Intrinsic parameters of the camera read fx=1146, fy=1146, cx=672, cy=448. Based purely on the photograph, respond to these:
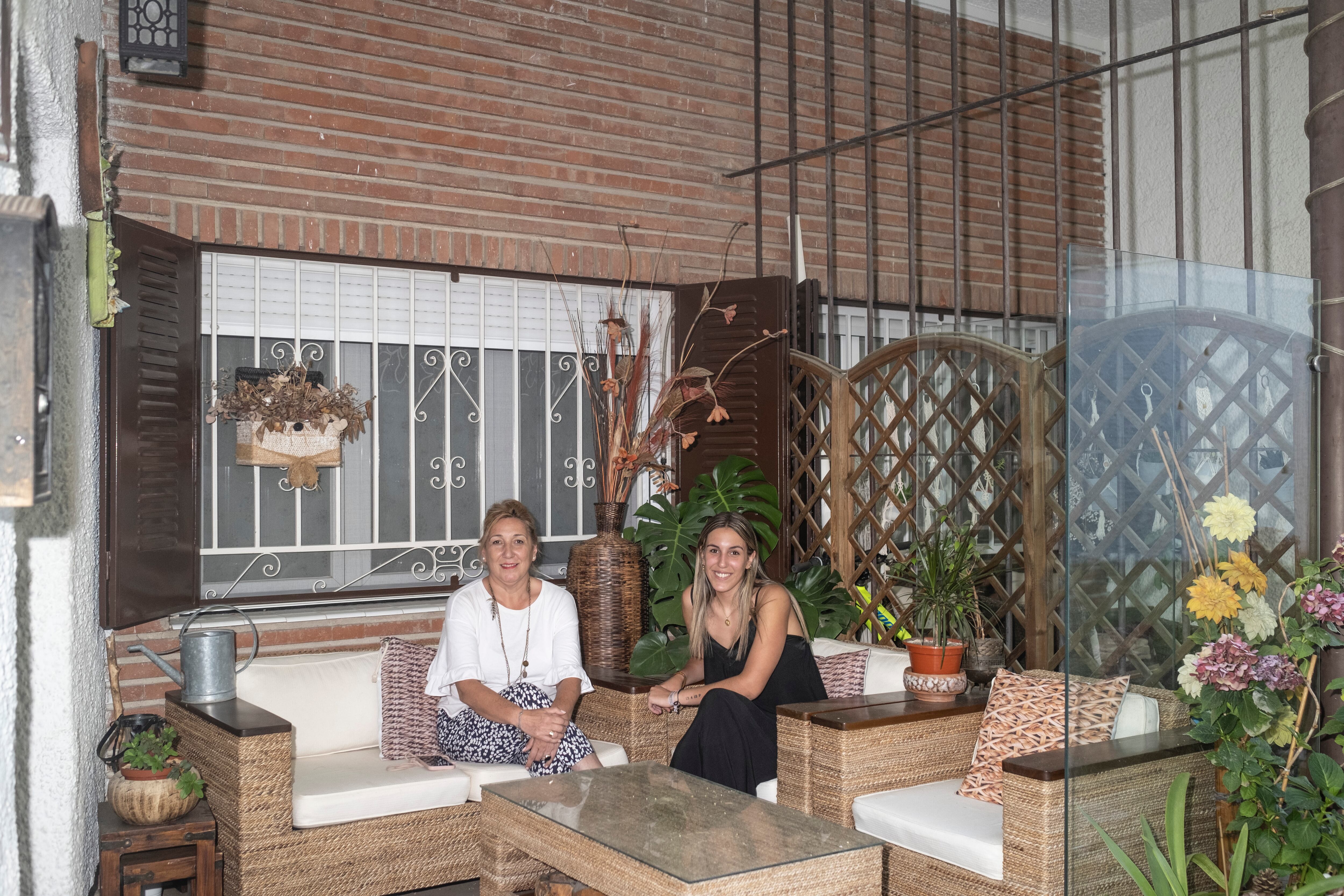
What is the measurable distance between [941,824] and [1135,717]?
2.06 feet

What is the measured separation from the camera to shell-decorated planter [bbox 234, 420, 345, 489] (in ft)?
14.0

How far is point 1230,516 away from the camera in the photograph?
262 cm

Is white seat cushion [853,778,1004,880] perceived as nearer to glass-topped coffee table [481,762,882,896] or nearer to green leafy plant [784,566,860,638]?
glass-topped coffee table [481,762,882,896]

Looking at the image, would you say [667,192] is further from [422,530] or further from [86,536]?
[86,536]

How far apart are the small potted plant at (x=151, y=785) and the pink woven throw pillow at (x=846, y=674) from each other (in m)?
1.96

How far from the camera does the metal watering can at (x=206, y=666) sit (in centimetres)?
364

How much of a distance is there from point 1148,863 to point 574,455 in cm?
298

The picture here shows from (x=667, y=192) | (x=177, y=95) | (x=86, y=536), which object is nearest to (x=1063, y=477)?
(x=667, y=192)

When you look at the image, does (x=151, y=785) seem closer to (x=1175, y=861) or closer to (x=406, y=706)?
(x=406, y=706)

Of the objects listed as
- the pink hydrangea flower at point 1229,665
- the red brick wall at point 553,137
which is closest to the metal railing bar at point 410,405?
the red brick wall at point 553,137

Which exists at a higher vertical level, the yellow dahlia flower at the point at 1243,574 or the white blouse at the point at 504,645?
the yellow dahlia flower at the point at 1243,574

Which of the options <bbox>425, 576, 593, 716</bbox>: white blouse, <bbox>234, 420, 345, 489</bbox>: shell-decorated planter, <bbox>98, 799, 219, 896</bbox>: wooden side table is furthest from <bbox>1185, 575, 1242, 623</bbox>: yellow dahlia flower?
<bbox>234, 420, 345, 489</bbox>: shell-decorated planter

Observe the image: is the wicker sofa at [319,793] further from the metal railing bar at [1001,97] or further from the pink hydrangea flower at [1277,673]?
the metal railing bar at [1001,97]

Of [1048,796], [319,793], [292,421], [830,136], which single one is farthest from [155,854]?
[830,136]
